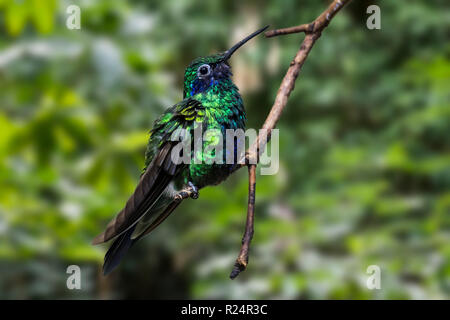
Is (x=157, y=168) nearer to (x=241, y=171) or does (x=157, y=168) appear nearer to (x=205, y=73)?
(x=205, y=73)

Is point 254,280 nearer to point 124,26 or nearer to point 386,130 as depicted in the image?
point 124,26

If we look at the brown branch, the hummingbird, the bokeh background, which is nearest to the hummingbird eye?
the hummingbird

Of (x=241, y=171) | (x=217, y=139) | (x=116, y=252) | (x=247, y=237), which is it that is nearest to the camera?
(x=247, y=237)

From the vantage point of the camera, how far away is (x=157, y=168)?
3.18ft

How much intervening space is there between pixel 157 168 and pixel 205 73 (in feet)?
0.87

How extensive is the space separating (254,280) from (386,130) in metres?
3.20

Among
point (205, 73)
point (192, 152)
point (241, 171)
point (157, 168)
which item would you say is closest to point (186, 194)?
point (157, 168)

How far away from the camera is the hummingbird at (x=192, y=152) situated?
3.00 ft

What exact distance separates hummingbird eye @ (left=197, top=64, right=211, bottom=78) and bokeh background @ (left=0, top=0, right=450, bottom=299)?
0.45 m

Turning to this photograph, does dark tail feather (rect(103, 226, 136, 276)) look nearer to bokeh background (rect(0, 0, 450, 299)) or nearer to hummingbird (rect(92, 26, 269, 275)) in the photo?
hummingbird (rect(92, 26, 269, 275))

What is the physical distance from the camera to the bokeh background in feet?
8.18

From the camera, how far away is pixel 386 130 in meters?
5.92

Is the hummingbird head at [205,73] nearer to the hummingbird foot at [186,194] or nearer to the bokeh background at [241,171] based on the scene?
the hummingbird foot at [186,194]
